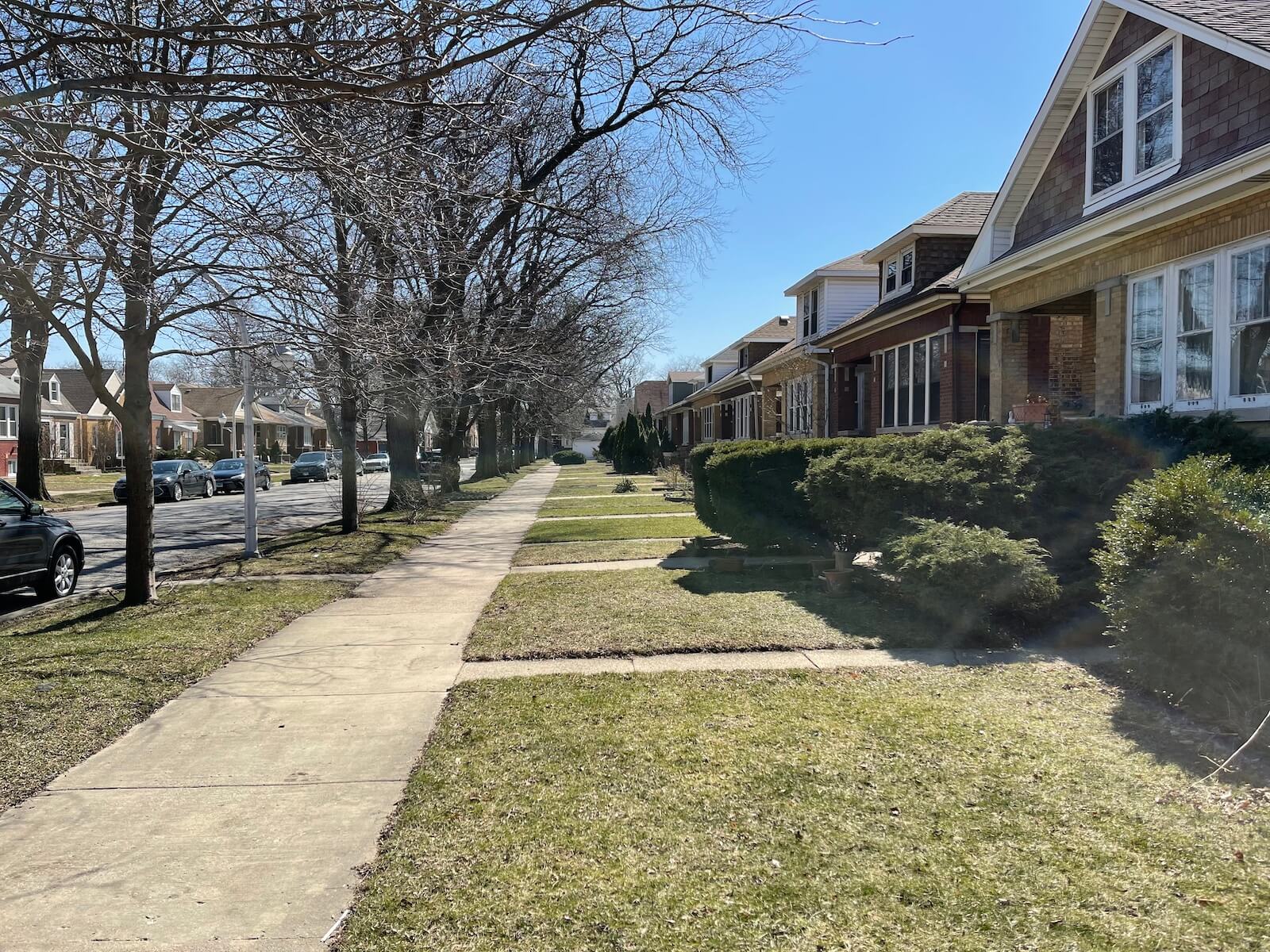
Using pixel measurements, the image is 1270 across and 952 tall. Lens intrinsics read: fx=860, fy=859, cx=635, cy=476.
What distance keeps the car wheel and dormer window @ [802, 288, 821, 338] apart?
19061 millimetres

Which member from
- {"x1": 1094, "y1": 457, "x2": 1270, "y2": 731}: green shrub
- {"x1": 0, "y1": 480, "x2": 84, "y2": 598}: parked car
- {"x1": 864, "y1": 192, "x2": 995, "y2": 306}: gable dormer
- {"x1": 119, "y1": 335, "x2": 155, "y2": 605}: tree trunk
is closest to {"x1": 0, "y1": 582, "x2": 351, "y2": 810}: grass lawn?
{"x1": 119, "y1": 335, "x2": 155, "y2": 605}: tree trunk

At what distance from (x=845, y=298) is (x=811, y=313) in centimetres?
155

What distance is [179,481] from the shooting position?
29781 millimetres

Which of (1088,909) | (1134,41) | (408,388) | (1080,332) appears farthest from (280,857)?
(1080,332)

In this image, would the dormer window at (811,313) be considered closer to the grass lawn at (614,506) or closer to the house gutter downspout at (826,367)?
the house gutter downspout at (826,367)

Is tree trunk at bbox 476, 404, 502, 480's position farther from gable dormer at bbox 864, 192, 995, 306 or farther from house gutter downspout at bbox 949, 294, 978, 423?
house gutter downspout at bbox 949, 294, 978, 423

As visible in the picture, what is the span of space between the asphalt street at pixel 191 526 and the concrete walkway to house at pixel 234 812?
6.21m

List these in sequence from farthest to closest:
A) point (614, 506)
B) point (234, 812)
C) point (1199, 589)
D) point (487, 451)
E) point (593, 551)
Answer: point (487, 451) < point (614, 506) < point (593, 551) < point (1199, 589) < point (234, 812)

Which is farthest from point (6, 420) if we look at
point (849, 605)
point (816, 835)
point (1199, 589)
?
point (1199, 589)

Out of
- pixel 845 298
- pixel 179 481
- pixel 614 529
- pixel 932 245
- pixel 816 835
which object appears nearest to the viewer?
pixel 816 835

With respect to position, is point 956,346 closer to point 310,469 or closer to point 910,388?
point 910,388

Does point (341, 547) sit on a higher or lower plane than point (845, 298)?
lower

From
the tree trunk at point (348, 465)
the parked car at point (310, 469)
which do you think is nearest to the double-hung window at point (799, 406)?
the tree trunk at point (348, 465)

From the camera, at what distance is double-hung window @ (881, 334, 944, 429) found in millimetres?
16594
